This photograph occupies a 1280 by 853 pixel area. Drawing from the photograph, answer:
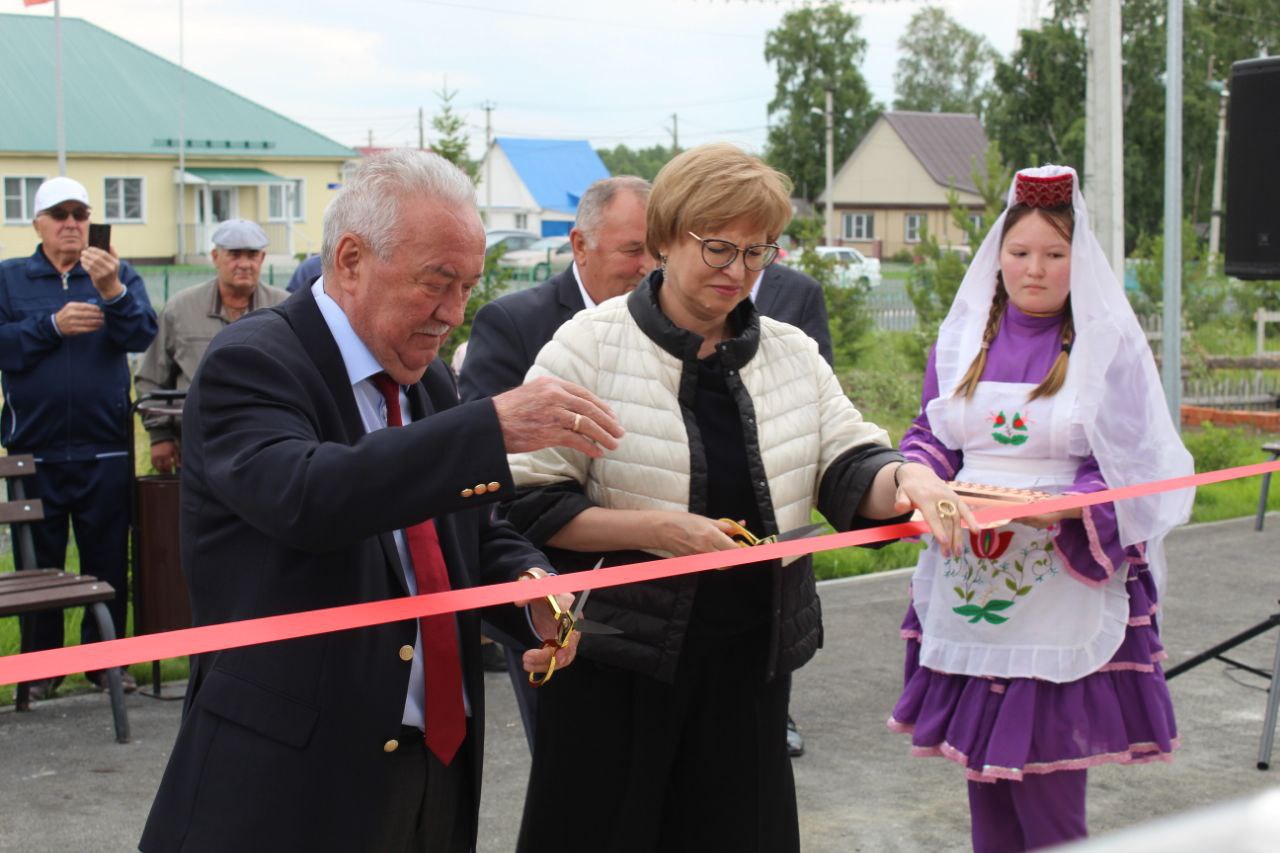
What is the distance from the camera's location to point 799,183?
59688mm

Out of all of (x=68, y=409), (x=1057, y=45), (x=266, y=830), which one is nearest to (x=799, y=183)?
(x=1057, y=45)

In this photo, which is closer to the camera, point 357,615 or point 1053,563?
point 357,615

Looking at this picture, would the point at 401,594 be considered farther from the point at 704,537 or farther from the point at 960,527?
the point at 960,527

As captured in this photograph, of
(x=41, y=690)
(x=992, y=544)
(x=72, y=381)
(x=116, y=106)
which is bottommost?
(x=41, y=690)

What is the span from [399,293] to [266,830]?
0.91 metres

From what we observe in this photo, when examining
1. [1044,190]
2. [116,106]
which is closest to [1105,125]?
[1044,190]

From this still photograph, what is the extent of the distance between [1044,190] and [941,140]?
7169cm

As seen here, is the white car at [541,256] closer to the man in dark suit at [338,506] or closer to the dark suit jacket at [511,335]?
the dark suit jacket at [511,335]

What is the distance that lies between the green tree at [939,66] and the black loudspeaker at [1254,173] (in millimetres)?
72844

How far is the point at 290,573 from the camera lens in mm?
2365

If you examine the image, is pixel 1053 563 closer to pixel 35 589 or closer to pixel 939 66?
pixel 35 589

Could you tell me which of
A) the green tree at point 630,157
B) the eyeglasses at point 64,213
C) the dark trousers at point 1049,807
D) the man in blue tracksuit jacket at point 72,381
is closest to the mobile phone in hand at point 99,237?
the man in blue tracksuit jacket at point 72,381

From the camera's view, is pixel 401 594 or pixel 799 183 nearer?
pixel 401 594

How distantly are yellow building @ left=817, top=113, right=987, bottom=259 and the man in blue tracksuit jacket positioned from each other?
65825mm
